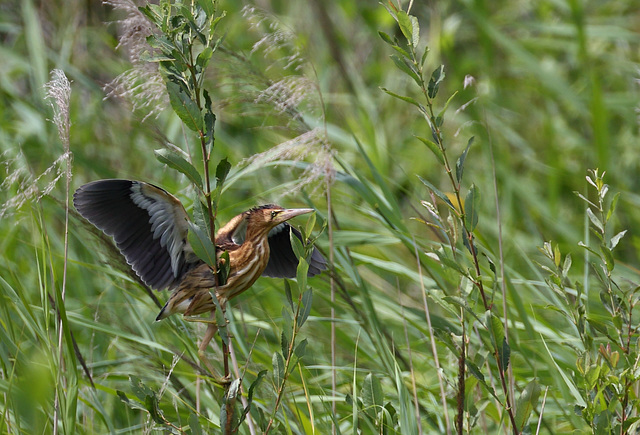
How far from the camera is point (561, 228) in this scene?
136 inches

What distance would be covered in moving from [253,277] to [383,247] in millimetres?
1828

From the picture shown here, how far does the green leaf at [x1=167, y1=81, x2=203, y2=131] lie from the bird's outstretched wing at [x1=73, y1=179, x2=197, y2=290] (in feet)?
1.75

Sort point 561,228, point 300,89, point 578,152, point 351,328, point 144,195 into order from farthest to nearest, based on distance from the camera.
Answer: point 578,152
point 561,228
point 351,328
point 300,89
point 144,195

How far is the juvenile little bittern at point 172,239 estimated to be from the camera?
1.76 m

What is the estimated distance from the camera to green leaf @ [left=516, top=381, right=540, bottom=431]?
147 centimetres

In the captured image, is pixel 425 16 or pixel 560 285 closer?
pixel 560 285

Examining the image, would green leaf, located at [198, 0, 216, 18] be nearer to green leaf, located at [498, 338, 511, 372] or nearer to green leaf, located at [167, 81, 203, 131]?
green leaf, located at [167, 81, 203, 131]

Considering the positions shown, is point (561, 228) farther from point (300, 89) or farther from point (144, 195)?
point (144, 195)

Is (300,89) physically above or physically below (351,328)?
above

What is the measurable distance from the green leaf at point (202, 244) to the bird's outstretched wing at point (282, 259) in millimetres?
701

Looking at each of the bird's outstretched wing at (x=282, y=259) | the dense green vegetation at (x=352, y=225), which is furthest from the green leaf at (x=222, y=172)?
the bird's outstretched wing at (x=282, y=259)

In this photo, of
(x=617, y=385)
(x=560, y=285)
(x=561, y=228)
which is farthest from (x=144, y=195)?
(x=561, y=228)

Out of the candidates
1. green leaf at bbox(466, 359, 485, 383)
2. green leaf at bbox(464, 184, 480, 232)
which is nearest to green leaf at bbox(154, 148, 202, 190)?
green leaf at bbox(464, 184, 480, 232)

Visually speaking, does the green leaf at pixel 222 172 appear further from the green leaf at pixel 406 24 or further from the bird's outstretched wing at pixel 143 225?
the bird's outstretched wing at pixel 143 225
